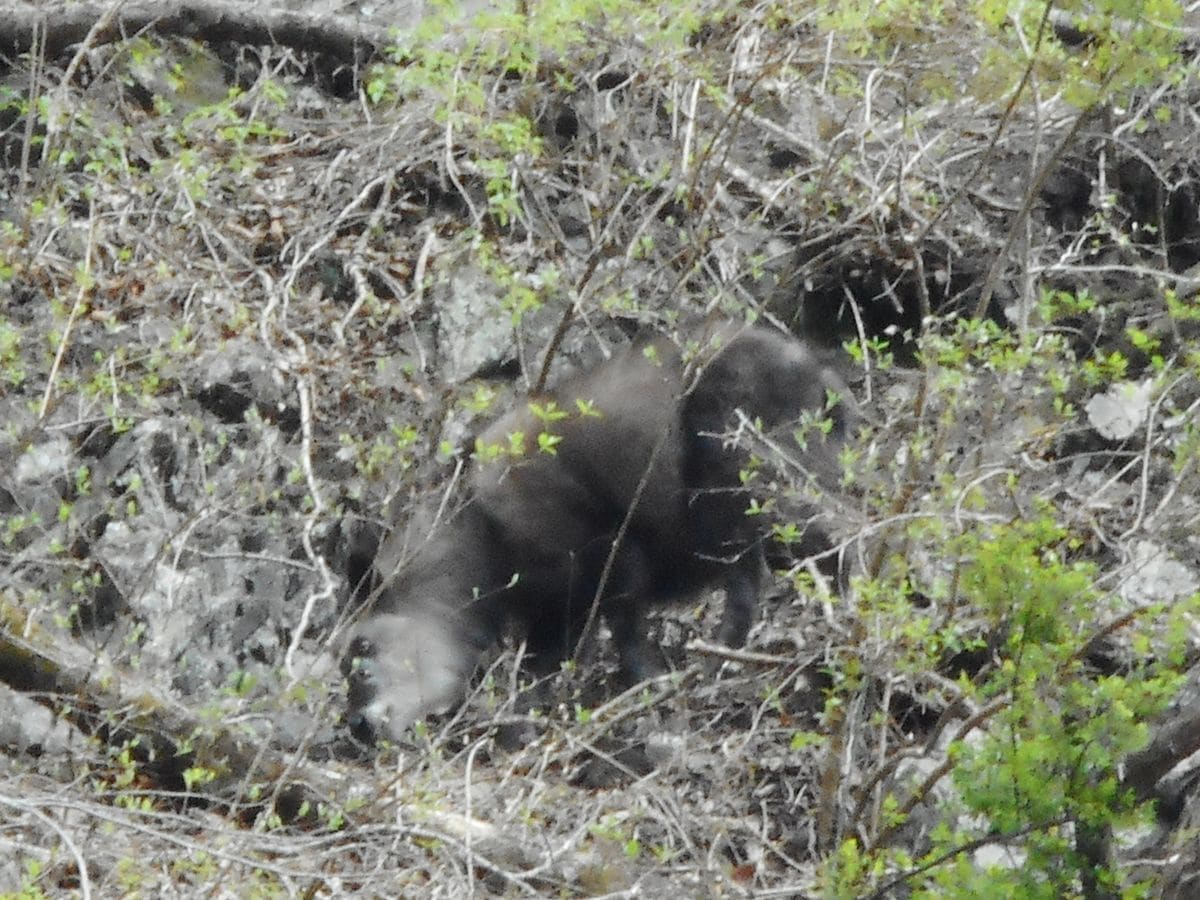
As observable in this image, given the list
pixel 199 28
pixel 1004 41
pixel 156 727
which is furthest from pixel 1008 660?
pixel 199 28

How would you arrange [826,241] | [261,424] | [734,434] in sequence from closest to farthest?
[734,434]
[261,424]
[826,241]

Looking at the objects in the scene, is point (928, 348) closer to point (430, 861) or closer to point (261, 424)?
point (430, 861)

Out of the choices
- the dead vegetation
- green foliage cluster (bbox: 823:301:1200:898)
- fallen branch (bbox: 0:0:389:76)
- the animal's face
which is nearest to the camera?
green foliage cluster (bbox: 823:301:1200:898)

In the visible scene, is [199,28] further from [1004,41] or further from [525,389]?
[1004,41]

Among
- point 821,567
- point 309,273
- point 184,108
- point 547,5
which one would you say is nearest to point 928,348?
point 821,567

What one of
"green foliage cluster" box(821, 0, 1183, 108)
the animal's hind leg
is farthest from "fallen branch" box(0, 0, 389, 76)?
the animal's hind leg

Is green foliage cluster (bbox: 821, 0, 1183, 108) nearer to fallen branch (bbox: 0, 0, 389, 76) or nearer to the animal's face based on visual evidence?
fallen branch (bbox: 0, 0, 389, 76)

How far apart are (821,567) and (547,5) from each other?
2.37 metres

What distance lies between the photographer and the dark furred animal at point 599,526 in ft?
16.9

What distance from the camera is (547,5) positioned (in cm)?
558

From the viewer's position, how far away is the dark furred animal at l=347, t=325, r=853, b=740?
5.14 meters

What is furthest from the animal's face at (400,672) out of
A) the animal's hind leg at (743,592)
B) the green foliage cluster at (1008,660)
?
the green foliage cluster at (1008,660)

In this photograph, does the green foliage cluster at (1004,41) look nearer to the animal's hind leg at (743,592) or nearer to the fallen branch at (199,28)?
the animal's hind leg at (743,592)

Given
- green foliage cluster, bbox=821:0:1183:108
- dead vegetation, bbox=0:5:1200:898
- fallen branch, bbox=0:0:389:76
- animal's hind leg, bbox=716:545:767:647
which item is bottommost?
animal's hind leg, bbox=716:545:767:647
